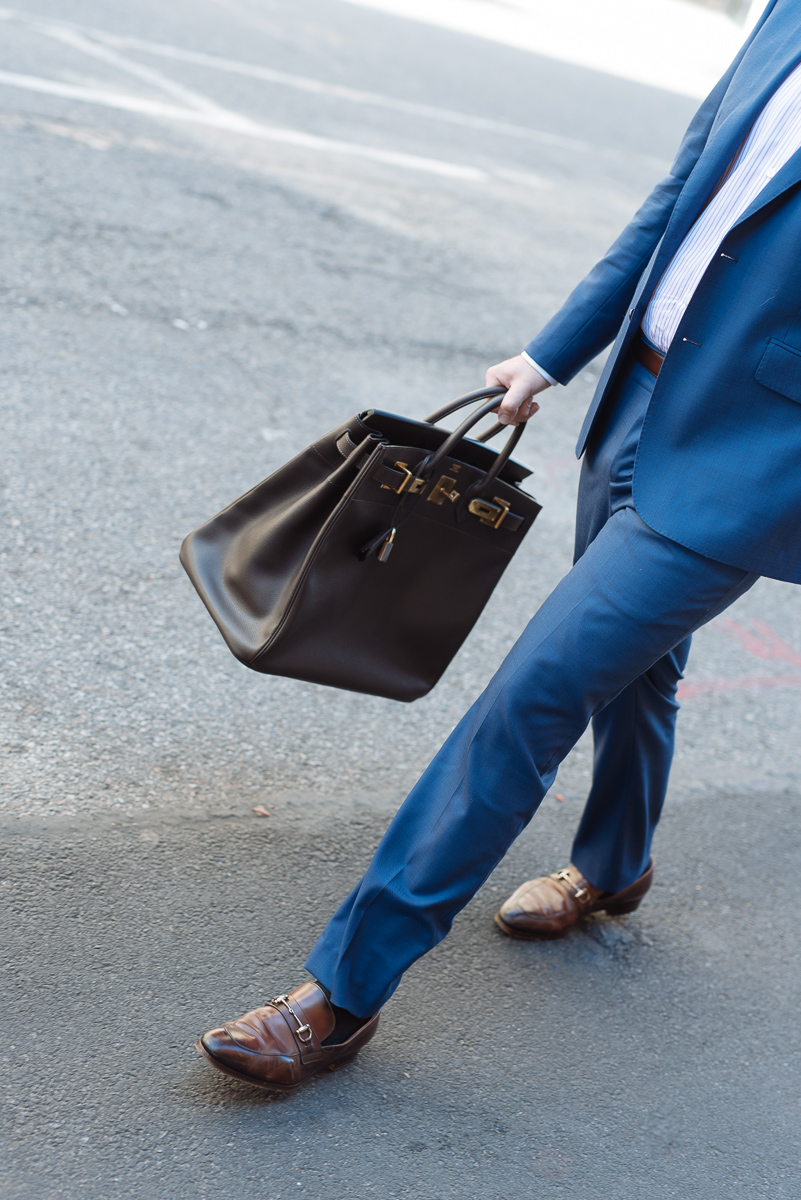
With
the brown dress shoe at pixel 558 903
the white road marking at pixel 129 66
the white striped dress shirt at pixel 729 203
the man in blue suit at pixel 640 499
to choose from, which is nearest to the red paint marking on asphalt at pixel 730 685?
the brown dress shoe at pixel 558 903

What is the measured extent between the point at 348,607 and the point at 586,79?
16.6m

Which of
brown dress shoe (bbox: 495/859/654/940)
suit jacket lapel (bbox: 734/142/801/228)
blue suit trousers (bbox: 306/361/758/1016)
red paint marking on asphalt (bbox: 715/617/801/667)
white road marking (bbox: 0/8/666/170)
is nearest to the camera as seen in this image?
suit jacket lapel (bbox: 734/142/801/228)

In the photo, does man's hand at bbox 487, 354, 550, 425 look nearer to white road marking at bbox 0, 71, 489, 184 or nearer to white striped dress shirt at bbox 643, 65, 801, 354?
white striped dress shirt at bbox 643, 65, 801, 354

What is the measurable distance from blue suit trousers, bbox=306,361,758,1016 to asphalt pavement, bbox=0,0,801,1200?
285 millimetres

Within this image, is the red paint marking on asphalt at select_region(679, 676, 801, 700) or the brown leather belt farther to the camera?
the red paint marking on asphalt at select_region(679, 676, 801, 700)

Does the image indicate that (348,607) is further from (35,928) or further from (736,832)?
(736,832)

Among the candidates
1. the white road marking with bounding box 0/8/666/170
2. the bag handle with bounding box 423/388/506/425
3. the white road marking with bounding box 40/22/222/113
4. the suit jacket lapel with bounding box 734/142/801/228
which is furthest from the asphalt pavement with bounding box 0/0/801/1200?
the white road marking with bounding box 0/8/666/170

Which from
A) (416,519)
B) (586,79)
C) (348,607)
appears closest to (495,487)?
(416,519)

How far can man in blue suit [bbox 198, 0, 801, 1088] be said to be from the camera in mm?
1736

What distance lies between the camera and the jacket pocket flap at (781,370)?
171 centimetres

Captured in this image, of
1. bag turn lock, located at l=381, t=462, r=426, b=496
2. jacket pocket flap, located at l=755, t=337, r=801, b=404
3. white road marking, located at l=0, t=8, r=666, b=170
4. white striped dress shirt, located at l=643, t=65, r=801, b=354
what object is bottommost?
white road marking, located at l=0, t=8, r=666, b=170

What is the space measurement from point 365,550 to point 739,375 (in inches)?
26.1

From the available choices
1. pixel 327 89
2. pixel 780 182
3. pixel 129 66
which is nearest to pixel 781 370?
pixel 780 182

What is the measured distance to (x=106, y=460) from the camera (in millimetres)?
3826
